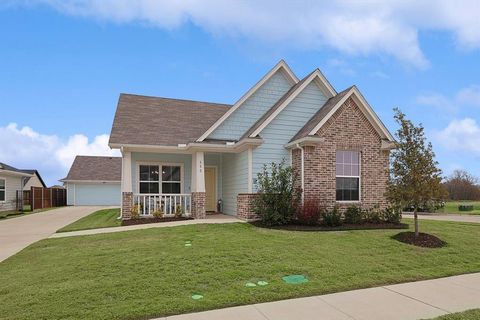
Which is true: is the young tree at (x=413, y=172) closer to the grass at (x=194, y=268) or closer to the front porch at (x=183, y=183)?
the grass at (x=194, y=268)

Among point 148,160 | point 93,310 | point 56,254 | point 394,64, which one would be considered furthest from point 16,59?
point 394,64

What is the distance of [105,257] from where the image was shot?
7.82 m

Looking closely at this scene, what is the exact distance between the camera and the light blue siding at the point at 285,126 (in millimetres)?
14258

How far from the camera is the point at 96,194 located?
36875 mm

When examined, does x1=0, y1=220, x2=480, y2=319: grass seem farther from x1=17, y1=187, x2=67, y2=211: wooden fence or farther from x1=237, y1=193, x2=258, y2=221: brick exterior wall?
x1=17, y1=187, x2=67, y2=211: wooden fence

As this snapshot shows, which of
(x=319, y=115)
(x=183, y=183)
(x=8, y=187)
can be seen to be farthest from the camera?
(x=8, y=187)

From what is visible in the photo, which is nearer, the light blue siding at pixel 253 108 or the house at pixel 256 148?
the house at pixel 256 148

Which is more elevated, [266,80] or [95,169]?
[266,80]

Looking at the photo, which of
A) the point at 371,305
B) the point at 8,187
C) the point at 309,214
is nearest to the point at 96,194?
the point at 8,187

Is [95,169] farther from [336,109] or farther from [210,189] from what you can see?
[336,109]

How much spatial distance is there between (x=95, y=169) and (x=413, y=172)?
115 feet

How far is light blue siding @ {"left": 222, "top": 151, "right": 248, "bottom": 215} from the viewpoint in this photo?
14.5m

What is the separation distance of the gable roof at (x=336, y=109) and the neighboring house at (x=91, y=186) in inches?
1089

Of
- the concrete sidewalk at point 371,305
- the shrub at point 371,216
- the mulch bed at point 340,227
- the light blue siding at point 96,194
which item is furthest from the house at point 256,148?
the light blue siding at point 96,194
